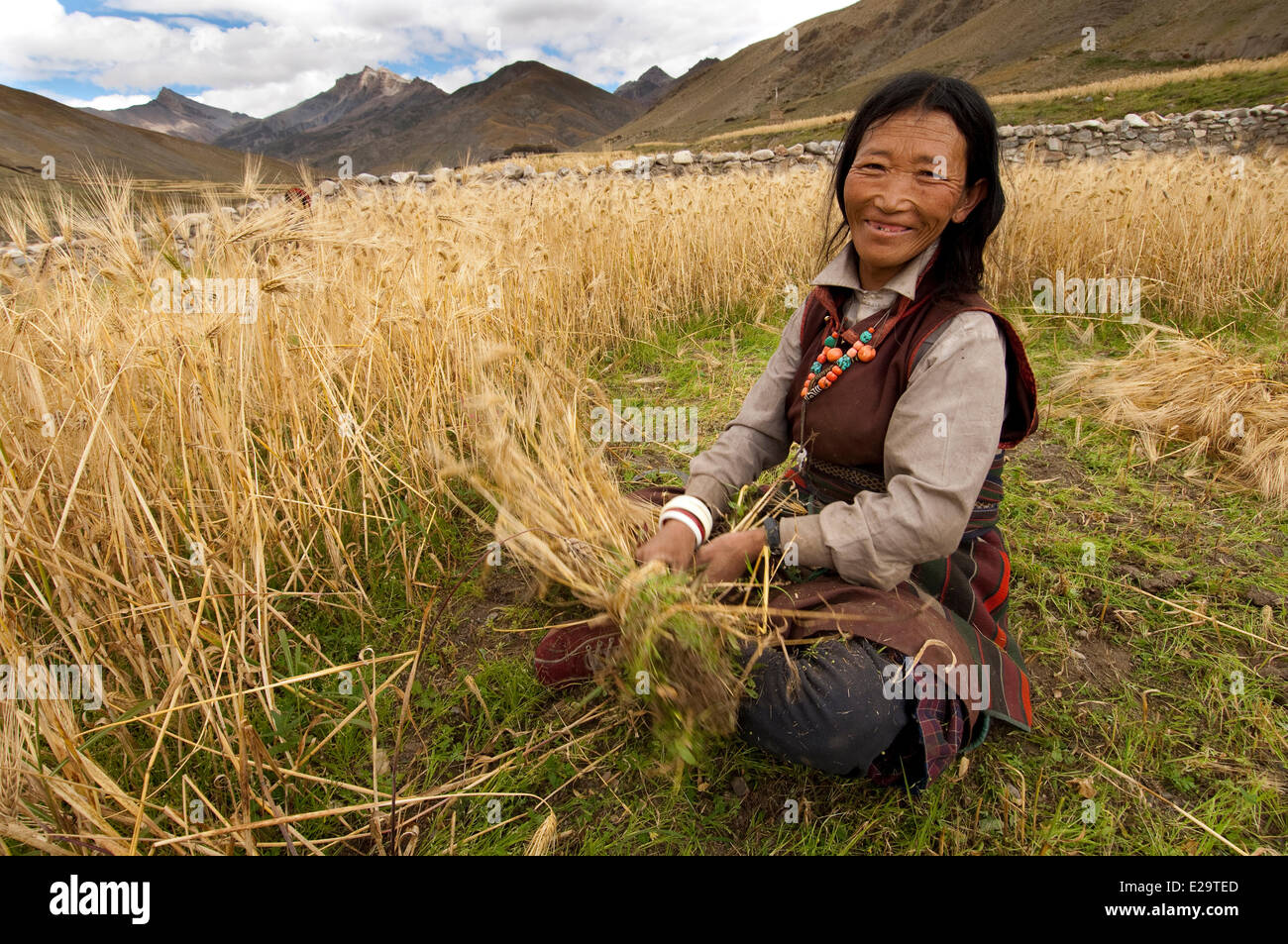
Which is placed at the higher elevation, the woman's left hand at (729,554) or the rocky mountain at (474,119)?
the rocky mountain at (474,119)

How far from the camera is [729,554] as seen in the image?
1.22m

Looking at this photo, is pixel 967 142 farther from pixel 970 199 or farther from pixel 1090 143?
pixel 1090 143

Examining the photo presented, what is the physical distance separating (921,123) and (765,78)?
74.2 meters

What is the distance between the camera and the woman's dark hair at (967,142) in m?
1.18

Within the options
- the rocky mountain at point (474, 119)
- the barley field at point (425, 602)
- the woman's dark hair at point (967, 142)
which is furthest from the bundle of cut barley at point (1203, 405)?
the rocky mountain at point (474, 119)

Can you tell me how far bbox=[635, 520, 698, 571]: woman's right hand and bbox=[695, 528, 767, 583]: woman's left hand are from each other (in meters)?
0.03

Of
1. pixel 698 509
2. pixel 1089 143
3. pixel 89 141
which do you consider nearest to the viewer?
pixel 698 509

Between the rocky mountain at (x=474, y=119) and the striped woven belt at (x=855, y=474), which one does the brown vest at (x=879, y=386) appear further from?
the rocky mountain at (x=474, y=119)

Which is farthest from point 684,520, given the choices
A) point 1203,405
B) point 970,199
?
point 1203,405

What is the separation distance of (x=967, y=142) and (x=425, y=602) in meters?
1.67

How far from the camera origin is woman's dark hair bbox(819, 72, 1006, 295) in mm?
1180

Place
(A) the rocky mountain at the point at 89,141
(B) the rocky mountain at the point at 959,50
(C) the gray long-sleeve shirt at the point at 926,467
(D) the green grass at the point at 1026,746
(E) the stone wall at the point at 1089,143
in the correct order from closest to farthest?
1. (C) the gray long-sleeve shirt at the point at 926,467
2. (D) the green grass at the point at 1026,746
3. (E) the stone wall at the point at 1089,143
4. (A) the rocky mountain at the point at 89,141
5. (B) the rocky mountain at the point at 959,50

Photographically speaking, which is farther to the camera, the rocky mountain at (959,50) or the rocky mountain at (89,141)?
the rocky mountain at (959,50)

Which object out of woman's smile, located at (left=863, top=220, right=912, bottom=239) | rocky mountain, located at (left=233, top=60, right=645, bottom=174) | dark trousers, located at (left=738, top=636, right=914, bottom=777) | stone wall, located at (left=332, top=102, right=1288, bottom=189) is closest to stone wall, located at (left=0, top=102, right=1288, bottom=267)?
stone wall, located at (left=332, top=102, right=1288, bottom=189)
